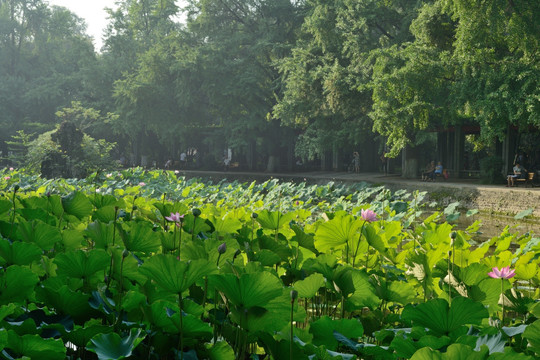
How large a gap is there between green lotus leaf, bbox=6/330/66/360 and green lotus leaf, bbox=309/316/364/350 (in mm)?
639

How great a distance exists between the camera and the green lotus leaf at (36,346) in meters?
1.22

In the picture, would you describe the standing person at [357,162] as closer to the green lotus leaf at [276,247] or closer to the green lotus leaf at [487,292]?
the green lotus leaf at [276,247]

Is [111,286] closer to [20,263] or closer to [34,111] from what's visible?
[20,263]

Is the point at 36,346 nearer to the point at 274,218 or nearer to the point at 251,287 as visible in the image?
the point at 251,287

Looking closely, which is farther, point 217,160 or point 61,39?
point 61,39

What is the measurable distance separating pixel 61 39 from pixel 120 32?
10359mm

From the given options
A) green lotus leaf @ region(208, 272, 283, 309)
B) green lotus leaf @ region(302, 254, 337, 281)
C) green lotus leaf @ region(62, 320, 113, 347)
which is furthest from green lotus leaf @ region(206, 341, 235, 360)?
green lotus leaf @ region(302, 254, 337, 281)

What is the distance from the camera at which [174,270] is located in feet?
4.58

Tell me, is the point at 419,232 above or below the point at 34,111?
below

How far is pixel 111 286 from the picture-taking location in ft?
6.37

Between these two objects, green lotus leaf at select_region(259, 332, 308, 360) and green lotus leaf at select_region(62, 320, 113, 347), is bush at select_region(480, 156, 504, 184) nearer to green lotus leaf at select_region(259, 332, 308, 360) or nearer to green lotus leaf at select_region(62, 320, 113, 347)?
green lotus leaf at select_region(259, 332, 308, 360)

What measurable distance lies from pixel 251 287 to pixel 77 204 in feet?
5.50

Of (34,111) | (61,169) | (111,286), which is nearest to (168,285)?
(111,286)

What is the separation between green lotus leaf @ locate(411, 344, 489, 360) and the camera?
106 cm
